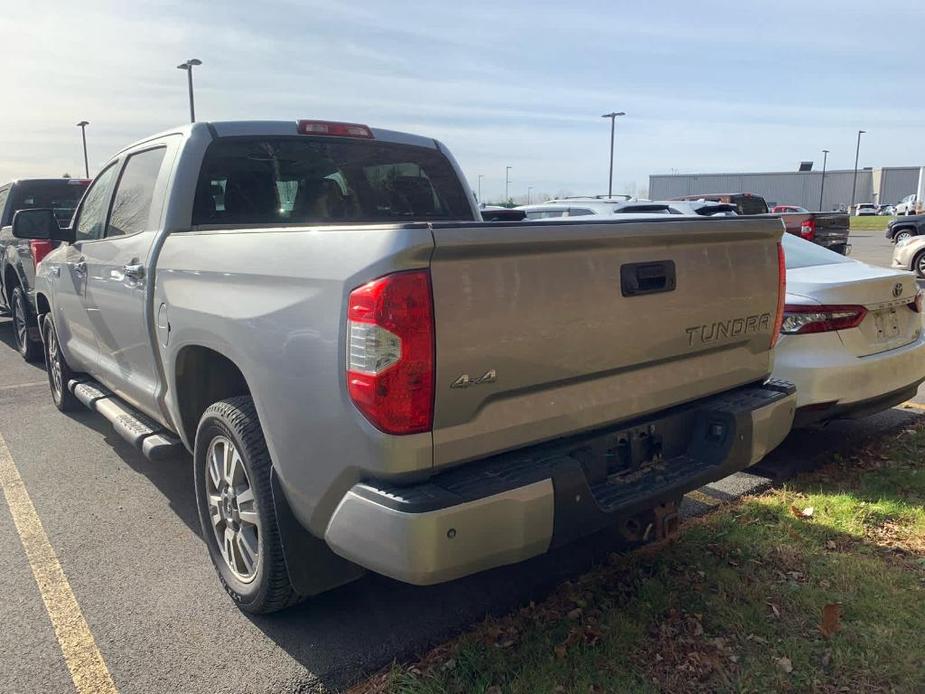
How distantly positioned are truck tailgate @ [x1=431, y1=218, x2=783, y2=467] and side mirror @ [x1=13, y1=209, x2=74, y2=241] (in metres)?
3.98

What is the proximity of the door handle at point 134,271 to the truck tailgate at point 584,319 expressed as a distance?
81.8 inches

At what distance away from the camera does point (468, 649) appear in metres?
2.84

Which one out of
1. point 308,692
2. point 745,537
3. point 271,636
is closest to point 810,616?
point 745,537

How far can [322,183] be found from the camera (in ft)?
13.4

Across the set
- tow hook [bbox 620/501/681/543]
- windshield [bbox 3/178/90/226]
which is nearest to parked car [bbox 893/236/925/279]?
tow hook [bbox 620/501/681/543]

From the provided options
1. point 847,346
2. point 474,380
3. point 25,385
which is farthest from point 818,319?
point 25,385

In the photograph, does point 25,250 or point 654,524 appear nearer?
point 654,524

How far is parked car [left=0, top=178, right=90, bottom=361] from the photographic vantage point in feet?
25.4

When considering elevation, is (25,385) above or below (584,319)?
below

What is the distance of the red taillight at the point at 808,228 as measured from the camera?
1830cm

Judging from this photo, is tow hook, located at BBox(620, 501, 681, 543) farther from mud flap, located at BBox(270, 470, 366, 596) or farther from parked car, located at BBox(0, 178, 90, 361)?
parked car, located at BBox(0, 178, 90, 361)

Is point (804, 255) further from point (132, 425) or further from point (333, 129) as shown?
point (132, 425)

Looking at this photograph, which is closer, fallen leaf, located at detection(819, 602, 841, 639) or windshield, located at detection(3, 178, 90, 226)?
fallen leaf, located at detection(819, 602, 841, 639)

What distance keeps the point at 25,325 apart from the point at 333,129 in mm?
5918
